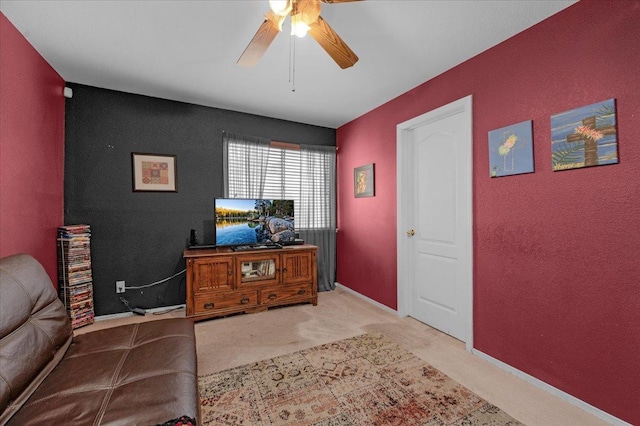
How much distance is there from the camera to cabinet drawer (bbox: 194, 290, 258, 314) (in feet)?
10.2

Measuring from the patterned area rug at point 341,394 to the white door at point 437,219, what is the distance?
77 cm

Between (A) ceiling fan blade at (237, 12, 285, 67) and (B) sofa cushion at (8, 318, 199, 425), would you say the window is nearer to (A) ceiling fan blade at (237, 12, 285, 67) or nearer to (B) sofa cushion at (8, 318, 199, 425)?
(A) ceiling fan blade at (237, 12, 285, 67)

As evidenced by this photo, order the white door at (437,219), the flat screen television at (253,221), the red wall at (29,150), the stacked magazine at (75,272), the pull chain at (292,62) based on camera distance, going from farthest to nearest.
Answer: the flat screen television at (253,221) → the stacked magazine at (75,272) → the white door at (437,219) → the pull chain at (292,62) → the red wall at (29,150)

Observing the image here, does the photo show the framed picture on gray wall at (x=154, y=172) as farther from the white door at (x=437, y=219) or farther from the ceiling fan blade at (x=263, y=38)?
the white door at (x=437, y=219)

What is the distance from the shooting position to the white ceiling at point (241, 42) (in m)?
1.91

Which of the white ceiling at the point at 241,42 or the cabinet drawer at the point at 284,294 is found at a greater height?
the white ceiling at the point at 241,42

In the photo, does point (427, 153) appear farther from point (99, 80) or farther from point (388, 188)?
point (99, 80)

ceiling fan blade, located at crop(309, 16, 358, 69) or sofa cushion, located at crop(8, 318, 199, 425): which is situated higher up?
ceiling fan blade, located at crop(309, 16, 358, 69)

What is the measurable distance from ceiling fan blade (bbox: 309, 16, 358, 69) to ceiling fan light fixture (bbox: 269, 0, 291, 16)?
0.18m

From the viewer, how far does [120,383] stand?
1.27 m

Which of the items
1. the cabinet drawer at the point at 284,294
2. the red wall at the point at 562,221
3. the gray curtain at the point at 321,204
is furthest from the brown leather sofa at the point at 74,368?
the gray curtain at the point at 321,204

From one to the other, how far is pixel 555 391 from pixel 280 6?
297cm

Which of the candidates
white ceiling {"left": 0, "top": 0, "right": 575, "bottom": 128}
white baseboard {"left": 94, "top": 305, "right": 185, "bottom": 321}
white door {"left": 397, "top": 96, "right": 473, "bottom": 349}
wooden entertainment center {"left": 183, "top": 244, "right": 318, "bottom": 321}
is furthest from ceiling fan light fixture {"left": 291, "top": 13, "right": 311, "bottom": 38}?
white baseboard {"left": 94, "top": 305, "right": 185, "bottom": 321}

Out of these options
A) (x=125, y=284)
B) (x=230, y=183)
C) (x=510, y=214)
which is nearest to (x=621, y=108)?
(x=510, y=214)
